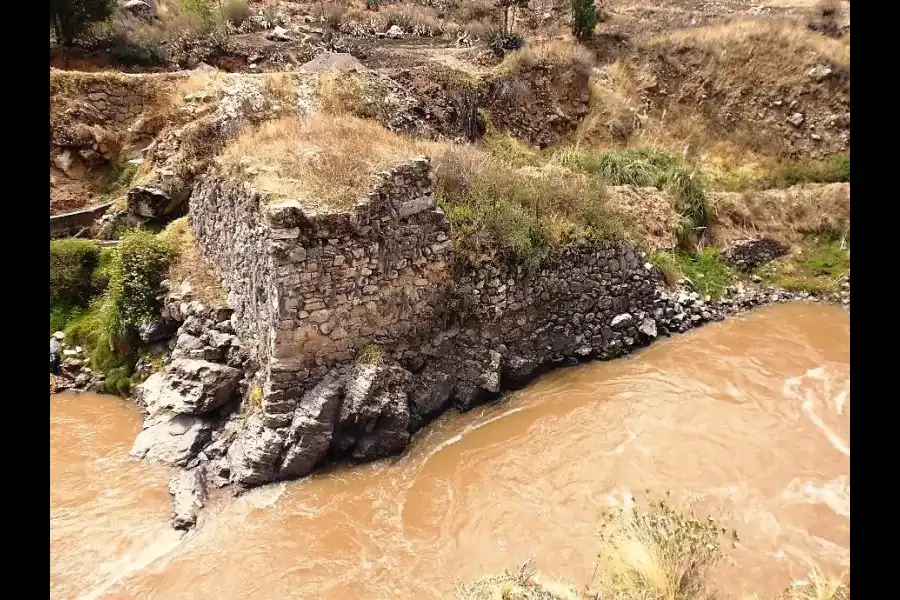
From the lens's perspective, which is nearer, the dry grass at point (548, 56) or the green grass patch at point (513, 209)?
the green grass patch at point (513, 209)

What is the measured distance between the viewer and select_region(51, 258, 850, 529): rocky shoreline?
22.5 ft

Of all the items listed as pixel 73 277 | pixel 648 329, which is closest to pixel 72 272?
pixel 73 277

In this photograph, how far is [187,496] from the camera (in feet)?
21.6

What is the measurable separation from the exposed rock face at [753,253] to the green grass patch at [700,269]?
0.36m

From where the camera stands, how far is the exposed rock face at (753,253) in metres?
13.0

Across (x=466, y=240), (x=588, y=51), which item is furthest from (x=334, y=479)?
(x=588, y=51)

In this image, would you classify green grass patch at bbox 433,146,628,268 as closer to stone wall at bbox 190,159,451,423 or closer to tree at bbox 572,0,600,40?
→ stone wall at bbox 190,159,451,423

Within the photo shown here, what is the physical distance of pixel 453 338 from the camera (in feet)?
27.5

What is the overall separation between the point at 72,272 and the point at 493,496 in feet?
30.5

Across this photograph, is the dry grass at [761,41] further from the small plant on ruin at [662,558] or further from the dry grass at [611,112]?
the small plant on ruin at [662,558]

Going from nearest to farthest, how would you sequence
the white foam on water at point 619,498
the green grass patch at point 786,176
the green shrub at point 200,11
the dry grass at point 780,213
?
the white foam on water at point 619,498
the dry grass at point 780,213
the green grass patch at point 786,176
the green shrub at point 200,11

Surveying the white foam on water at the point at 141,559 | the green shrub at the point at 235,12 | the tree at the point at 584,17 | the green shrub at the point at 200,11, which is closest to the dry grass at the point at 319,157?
the white foam on water at the point at 141,559

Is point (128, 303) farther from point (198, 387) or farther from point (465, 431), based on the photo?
point (465, 431)

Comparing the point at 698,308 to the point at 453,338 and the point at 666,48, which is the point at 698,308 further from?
the point at 666,48
